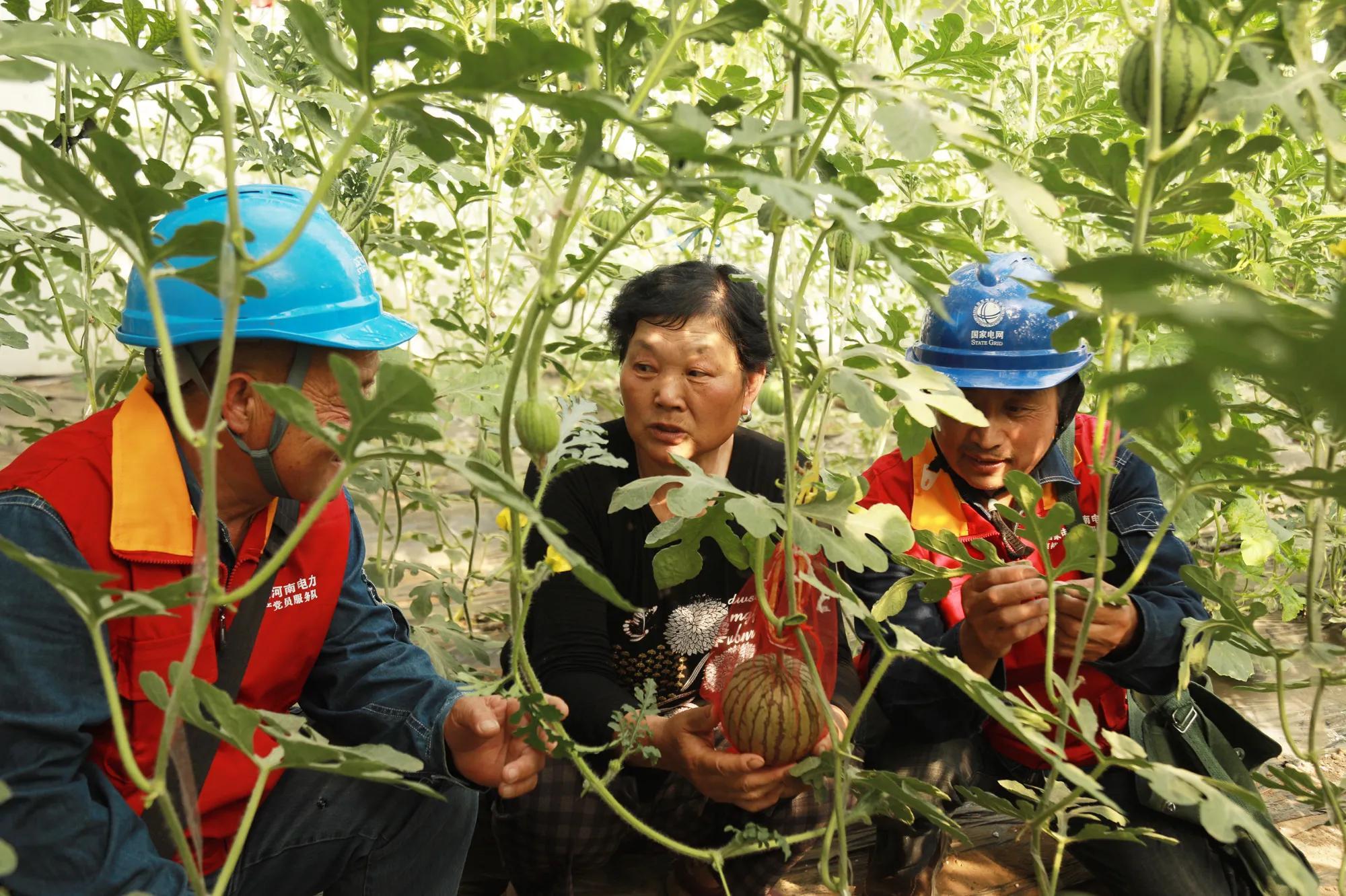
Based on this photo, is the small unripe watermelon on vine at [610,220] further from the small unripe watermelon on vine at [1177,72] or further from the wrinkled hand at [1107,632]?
the small unripe watermelon on vine at [1177,72]

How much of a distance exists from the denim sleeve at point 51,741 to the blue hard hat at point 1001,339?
56.3 inches

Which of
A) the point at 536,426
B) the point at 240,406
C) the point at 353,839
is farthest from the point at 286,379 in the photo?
the point at 353,839

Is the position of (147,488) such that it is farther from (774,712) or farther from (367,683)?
(774,712)

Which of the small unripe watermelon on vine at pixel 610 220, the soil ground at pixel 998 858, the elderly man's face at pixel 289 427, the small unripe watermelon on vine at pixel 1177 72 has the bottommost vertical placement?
the soil ground at pixel 998 858

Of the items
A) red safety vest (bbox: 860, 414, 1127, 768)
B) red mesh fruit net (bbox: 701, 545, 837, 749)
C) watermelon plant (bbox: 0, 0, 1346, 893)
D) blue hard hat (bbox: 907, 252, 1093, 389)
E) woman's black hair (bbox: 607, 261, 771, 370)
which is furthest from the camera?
woman's black hair (bbox: 607, 261, 771, 370)

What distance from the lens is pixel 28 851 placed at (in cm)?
139

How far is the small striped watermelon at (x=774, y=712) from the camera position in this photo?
1.59 meters

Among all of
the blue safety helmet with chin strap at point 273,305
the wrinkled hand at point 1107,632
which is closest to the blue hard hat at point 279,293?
the blue safety helmet with chin strap at point 273,305

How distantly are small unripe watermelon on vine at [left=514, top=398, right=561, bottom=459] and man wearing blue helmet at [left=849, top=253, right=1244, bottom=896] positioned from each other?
98cm

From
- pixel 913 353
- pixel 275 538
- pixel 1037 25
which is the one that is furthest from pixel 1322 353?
pixel 1037 25

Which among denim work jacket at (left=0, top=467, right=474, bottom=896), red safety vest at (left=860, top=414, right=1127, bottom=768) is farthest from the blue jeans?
red safety vest at (left=860, top=414, right=1127, bottom=768)

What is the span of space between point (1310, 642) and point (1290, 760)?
65.1 inches

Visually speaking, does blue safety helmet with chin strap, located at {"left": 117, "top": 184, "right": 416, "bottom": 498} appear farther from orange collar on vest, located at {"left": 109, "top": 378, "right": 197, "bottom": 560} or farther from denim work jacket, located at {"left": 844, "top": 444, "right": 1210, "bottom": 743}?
denim work jacket, located at {"left": 844, "top": 444, "right": 1210, "bottom": 743}

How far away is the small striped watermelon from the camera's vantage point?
5.20 ft
